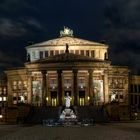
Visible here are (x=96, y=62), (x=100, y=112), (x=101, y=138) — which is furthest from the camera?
(x=96, y=62)

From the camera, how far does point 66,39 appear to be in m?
156

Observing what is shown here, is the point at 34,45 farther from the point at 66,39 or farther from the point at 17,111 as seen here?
the point at 17,111

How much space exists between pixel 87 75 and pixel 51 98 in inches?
385

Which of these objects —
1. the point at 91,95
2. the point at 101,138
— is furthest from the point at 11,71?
the point at 101,138

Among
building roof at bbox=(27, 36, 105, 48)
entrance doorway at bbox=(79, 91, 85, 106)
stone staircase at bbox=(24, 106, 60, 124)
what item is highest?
building roof at bbox=(27, 36, 105, 48)

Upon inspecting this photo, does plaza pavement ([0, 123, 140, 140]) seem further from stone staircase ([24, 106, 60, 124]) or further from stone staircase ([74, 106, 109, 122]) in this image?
stone staircase ([74, 106, 109, 122])

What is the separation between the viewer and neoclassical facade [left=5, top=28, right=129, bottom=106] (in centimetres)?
13912

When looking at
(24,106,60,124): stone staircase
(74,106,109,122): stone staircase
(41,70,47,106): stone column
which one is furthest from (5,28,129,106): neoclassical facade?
(24,106,60,124): stone staircase

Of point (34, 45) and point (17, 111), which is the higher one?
point (34, 45)

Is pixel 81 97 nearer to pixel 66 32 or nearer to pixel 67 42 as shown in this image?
pixel 67 42

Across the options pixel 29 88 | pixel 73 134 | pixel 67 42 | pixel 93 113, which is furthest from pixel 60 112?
pixel 73 134

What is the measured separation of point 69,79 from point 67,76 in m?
1.04

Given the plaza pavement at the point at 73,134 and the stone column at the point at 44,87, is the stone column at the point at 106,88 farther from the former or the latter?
the plaza pavement at the point at 73,134

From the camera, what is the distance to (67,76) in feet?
479
